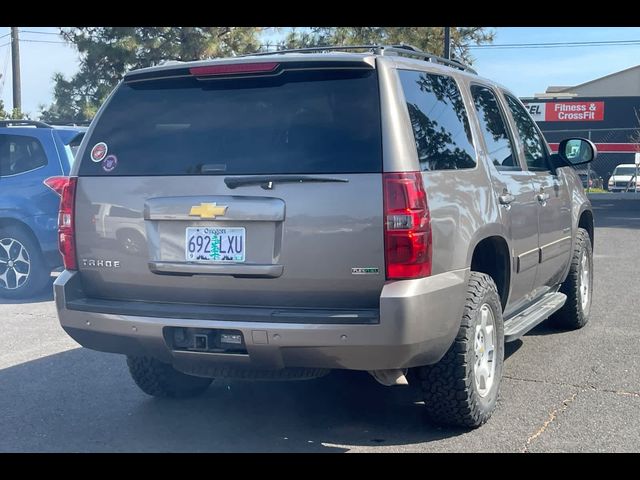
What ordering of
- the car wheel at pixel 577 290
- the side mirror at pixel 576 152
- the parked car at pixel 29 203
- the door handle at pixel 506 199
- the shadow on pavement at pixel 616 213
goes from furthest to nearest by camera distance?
the shadow on pavement at pixel 616 213 → the parked car at pixel 29 203 → the car wheel at pixel 577 290 → the side mirror at pixel 576 152 → the door handle at pixel 506 199

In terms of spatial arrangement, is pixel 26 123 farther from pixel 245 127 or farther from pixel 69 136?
pixel 245 127

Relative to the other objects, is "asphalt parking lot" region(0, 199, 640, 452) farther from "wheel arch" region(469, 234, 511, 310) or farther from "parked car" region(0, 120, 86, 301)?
"parked car" region(0, 120, 86, 301)

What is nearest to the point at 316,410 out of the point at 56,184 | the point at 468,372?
the point at 468,372

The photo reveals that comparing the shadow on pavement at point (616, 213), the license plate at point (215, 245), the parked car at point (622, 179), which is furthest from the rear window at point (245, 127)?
the parked car at point (622, 179)

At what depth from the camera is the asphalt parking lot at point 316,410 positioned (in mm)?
4641

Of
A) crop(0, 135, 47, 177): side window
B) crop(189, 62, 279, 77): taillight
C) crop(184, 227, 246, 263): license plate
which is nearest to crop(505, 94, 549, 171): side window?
crop(189, 62, 279, 77): taillight

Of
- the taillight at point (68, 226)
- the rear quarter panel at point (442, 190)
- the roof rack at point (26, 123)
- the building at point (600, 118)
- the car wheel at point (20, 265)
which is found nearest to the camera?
the rear quarter panel at point (442, 190)

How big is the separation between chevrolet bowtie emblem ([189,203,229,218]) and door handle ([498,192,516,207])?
69.5 inches

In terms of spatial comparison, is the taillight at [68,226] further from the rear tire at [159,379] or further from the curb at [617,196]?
the curb at [617,196]

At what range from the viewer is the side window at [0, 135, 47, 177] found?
922cm

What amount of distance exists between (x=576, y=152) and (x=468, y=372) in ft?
9.47

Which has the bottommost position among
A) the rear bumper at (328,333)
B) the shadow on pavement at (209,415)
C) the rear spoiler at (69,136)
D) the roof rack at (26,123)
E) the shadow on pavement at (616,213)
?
the shadow on pavement at (209,415)

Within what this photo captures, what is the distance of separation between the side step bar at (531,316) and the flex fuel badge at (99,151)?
2.53m

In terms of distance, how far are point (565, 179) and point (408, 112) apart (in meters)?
2.89
